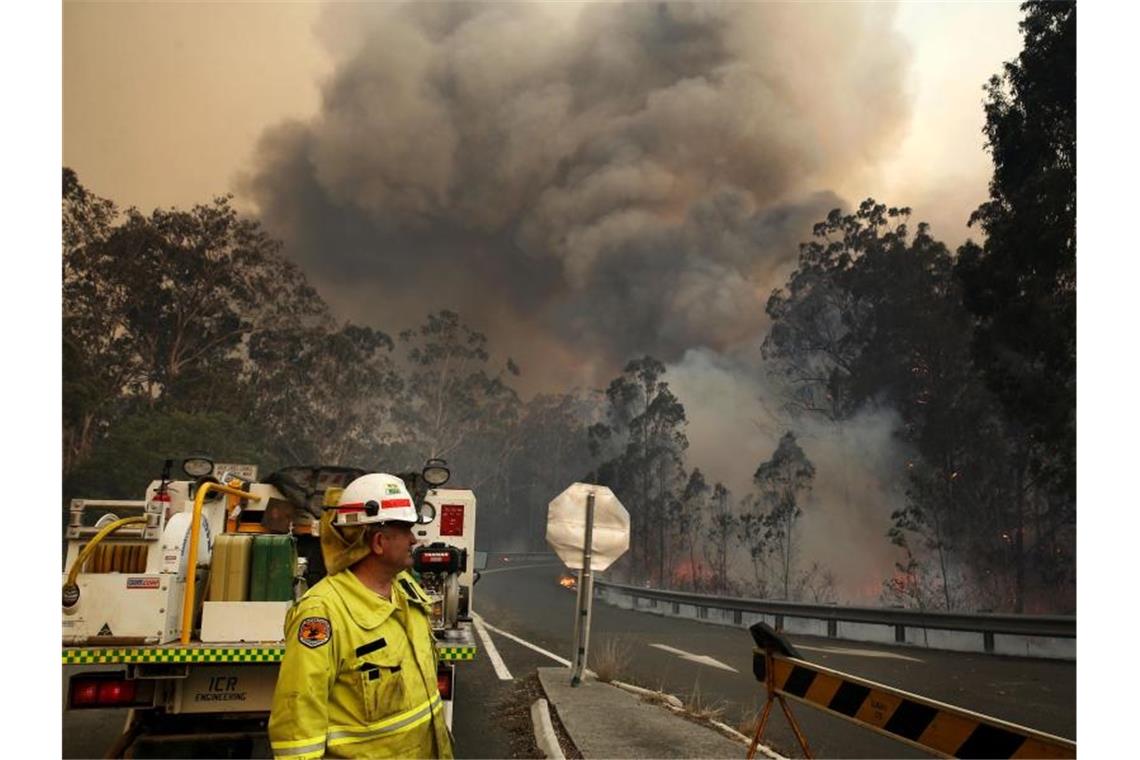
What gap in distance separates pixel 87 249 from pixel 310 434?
49.4ft

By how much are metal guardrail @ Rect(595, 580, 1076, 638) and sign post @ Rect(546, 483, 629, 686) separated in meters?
7.15

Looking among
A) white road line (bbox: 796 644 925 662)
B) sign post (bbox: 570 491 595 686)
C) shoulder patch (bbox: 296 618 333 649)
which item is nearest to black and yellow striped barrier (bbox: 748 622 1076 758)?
shoulder patch (bbox: 296 618 333 649)

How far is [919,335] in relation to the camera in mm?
42969

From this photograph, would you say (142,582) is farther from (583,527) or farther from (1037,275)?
(1037,275)

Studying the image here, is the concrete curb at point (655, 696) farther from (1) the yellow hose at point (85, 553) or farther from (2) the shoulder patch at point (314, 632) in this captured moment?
(2) the shoulder patch at point (314, 632)

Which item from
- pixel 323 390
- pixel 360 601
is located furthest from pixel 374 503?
pixel 323 390

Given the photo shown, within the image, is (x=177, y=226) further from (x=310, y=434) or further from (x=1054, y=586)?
(x=1054, y=586)

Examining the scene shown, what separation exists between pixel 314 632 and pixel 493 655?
11776mm

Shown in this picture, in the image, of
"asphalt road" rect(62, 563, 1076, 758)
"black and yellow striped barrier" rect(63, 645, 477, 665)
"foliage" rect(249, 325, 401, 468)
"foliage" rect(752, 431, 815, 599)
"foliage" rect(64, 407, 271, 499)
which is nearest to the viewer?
"black and yellow striped barrier" rect(63, 645, 477, 665)

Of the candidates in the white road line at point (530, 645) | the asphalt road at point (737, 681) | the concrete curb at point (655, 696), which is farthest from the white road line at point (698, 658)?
the concrete curb at point (655, 696)

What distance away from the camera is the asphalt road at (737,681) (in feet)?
26.0

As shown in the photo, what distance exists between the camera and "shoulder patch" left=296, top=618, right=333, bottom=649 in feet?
8.41

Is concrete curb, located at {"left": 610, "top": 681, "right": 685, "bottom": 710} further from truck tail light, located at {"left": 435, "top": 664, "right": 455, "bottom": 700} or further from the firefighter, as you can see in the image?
the firefighter

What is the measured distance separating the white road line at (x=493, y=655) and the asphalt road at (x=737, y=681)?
0.09 metres
